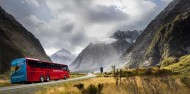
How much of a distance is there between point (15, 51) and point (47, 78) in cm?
11310

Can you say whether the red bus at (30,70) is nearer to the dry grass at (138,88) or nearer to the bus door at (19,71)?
the bus door at (19,71)

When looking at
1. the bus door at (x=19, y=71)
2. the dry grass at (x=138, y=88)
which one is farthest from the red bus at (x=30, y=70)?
the dry grass at (x=138, y=88)

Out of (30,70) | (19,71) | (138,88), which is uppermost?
(30,70)

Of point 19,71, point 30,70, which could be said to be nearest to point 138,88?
point 30,70

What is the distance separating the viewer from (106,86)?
4072 centimetres

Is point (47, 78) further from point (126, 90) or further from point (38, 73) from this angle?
point (126, 90)

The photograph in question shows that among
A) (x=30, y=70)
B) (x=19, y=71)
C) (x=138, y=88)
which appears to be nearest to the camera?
(x=138, y=88)

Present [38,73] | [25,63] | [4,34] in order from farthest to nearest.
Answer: [4,34] → [38,73] → [25,63]

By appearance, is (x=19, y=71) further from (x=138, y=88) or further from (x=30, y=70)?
(x=138, y=88)

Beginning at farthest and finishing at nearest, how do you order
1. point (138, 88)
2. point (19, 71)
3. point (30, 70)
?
point (30, 70)
point (19, 71)
point (138, 88)

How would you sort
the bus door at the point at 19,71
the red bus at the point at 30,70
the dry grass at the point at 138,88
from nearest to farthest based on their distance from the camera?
the dry grass at the point at 138,88
the bus door at the point at 19,71
the red bus at the point at 30,70

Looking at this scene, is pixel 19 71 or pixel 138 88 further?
pixel 19 71

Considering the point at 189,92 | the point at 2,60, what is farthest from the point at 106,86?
the point at 2,60

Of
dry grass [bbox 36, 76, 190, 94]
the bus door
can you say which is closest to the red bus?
the bus door
